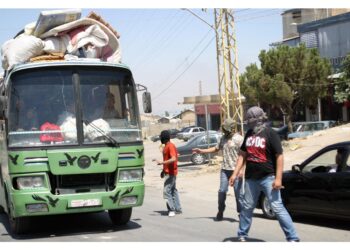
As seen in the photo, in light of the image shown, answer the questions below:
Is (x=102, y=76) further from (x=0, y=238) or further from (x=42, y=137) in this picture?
(x=0, y=238)

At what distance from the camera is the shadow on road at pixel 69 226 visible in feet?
30.3

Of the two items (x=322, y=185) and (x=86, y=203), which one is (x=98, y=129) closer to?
(x=86, y=203)

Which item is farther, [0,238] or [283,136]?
[283,136]

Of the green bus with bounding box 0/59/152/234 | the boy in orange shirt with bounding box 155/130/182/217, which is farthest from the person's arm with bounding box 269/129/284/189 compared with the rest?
the boy in orange shirt with bounding box 155/130/182/217

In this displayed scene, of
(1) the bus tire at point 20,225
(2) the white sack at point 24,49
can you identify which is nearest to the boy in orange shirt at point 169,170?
(2) the white sack at point 24,49

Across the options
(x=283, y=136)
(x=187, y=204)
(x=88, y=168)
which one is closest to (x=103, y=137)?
(x=88, y=168)

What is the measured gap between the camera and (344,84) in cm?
3647

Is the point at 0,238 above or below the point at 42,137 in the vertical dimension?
below

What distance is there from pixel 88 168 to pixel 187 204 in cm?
533

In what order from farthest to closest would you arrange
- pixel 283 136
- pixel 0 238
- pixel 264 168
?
pixel 283 136, pixel 0 238, pixel 264 168

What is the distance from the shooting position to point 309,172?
9.62 metres

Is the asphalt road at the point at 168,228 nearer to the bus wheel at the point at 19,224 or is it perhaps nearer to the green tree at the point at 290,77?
the bus wheel at the point at 19,224

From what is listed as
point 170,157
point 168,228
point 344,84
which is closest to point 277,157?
point 168,228

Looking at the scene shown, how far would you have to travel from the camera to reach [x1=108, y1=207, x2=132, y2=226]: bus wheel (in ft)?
31.8
